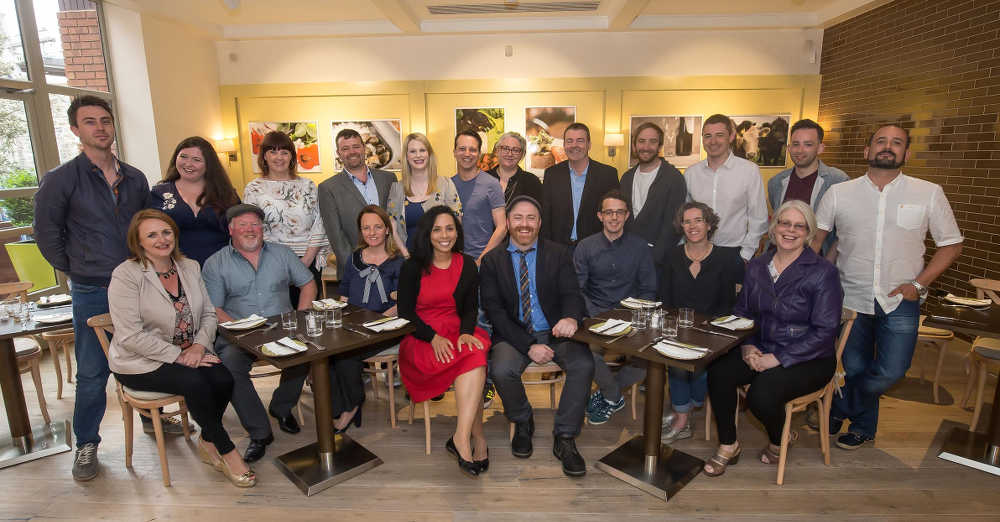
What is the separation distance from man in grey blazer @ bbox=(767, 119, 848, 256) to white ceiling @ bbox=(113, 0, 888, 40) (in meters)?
3.29

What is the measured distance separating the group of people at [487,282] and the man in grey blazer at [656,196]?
20 millimetres

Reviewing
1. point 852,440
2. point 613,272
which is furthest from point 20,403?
point 852,440

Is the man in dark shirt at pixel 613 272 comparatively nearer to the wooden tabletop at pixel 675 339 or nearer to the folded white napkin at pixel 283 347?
the wooden tabletop at pixel 675 339

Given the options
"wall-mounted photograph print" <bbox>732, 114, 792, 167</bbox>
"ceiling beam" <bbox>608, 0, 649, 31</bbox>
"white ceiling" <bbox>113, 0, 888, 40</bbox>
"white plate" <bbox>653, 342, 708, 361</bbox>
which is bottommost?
"white plate" <bbox>653, 342, 708, 361</bbox>

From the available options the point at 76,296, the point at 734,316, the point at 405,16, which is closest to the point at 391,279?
the point at 76,296

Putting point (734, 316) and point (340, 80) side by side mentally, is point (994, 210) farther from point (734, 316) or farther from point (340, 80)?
point (340, 80)

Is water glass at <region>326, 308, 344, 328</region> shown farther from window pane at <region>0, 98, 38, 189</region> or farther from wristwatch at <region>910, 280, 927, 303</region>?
window pane at <region>0, 98, 38, 189</region>

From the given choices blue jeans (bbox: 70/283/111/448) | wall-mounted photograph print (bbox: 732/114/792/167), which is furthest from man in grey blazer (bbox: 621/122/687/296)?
wall-mounted photograph print (bbox: 732/114/792/167)

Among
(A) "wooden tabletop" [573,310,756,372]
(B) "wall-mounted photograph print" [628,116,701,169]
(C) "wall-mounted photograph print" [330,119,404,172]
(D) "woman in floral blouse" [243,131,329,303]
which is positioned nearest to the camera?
(A) "wooden tabletop" [573,310,756,372]

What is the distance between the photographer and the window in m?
4.83

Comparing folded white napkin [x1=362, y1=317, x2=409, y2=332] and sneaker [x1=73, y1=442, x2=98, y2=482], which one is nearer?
folded white napkin [x1=362, y1=317, x2=409, y2=332]

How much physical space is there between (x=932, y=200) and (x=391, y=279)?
3236mm

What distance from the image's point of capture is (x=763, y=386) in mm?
2766

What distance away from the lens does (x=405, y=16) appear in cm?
652
